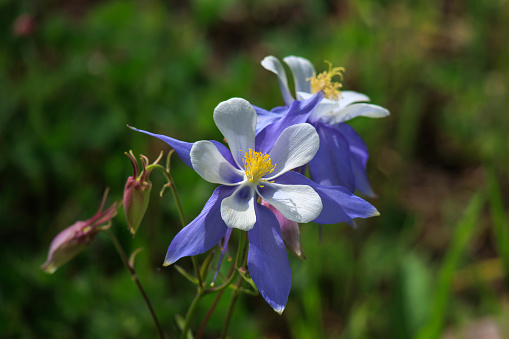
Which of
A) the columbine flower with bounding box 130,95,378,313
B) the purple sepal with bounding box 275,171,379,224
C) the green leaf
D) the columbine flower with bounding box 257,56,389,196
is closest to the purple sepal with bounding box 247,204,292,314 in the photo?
the columbine flower with bounding box 130,95,378,313

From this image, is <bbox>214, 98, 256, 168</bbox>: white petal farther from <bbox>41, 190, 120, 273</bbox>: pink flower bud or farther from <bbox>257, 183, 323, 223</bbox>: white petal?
<bbox>41, 190, 120, 273</bbox>: pink flower bud

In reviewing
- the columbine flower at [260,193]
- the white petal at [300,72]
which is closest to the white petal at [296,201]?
the columbine flower at [260,193]

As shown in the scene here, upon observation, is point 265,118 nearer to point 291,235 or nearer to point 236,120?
point 236,120

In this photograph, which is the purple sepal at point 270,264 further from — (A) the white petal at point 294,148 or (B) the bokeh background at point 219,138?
(B) the bokeh background at point 219,138

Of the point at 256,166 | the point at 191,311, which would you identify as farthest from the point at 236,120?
the point at 191,311

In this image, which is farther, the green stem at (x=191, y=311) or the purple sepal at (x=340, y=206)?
the green stem at (x=191, y=311)

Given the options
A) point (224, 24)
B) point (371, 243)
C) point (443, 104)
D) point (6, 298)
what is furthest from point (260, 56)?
point (6, 298)

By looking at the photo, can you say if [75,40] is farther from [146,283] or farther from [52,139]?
[146,283]

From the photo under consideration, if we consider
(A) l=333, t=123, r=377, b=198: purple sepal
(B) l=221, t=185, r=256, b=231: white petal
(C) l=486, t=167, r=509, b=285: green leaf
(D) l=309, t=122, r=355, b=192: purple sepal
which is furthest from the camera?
(C) l=486, t=167, r=509, b=285: green leaf
